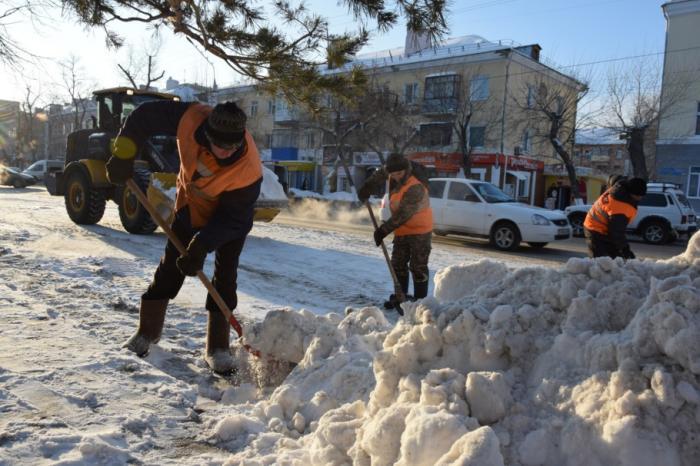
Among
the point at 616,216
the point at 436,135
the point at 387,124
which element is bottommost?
the point at 616,216

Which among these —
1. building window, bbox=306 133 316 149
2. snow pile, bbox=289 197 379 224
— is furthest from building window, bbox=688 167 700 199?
building window, bbox=306 133 316 149

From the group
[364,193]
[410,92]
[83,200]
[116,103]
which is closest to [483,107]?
[410,92]

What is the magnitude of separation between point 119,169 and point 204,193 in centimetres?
59

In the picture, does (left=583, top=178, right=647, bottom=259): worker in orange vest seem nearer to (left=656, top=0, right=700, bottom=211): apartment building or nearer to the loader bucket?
the loader bucket

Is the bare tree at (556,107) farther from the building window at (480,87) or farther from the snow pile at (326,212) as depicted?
the snow pile at (326,212)

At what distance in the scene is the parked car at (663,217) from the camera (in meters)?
15.1

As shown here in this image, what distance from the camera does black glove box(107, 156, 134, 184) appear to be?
3.42 meters

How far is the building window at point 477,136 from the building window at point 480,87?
1562mm

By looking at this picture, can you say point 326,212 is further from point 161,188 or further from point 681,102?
point 681,102

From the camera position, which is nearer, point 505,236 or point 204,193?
point 204,193

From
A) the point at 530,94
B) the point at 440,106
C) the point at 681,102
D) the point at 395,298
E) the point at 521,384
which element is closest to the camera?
the point at 521,384

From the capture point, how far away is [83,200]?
393 inches

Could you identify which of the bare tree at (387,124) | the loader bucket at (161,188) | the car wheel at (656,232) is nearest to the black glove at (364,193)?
the loader bucket at (161,188)

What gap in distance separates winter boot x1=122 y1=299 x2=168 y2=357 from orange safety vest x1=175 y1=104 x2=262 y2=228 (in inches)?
27.7
